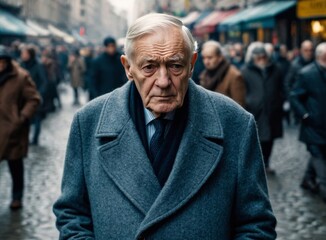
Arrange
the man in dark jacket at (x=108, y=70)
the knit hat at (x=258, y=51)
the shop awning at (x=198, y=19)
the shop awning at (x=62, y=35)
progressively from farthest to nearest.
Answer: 1. the shop awning at (x=62, y=35)
2. the shop awning at (x=198, y=19)
3. the man in dark jacket at (x=108, y=70)
4. the knit hat at (x=258, y=51)

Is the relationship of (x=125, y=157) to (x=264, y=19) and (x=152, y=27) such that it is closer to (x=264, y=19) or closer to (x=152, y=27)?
(x=152, y=27)

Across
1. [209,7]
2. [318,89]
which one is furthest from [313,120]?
[209,7]

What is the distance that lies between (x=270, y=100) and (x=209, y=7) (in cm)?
3861

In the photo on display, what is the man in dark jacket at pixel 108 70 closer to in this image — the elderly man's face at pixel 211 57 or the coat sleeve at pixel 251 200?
the elderly man's face at pixel 211 57

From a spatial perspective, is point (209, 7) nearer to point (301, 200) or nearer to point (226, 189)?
point (301, 200)

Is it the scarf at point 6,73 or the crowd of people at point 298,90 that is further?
the crowd of people at point 298,90

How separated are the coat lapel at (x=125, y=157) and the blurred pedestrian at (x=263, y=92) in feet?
23.4

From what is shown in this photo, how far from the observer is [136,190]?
2.61 metres

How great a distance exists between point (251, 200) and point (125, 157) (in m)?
0.48

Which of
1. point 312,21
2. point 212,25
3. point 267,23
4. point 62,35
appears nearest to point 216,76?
point 312,21

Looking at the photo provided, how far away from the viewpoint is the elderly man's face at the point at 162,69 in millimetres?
2576

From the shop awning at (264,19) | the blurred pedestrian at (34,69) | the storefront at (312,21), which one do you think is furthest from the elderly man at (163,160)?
the shop awning at (264,19)

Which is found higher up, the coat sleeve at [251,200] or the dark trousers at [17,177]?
the coat sleeve at [251,200]

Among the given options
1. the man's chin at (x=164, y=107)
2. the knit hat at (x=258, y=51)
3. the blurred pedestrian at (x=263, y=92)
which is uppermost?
the man's chin at (x=164, y=107)
